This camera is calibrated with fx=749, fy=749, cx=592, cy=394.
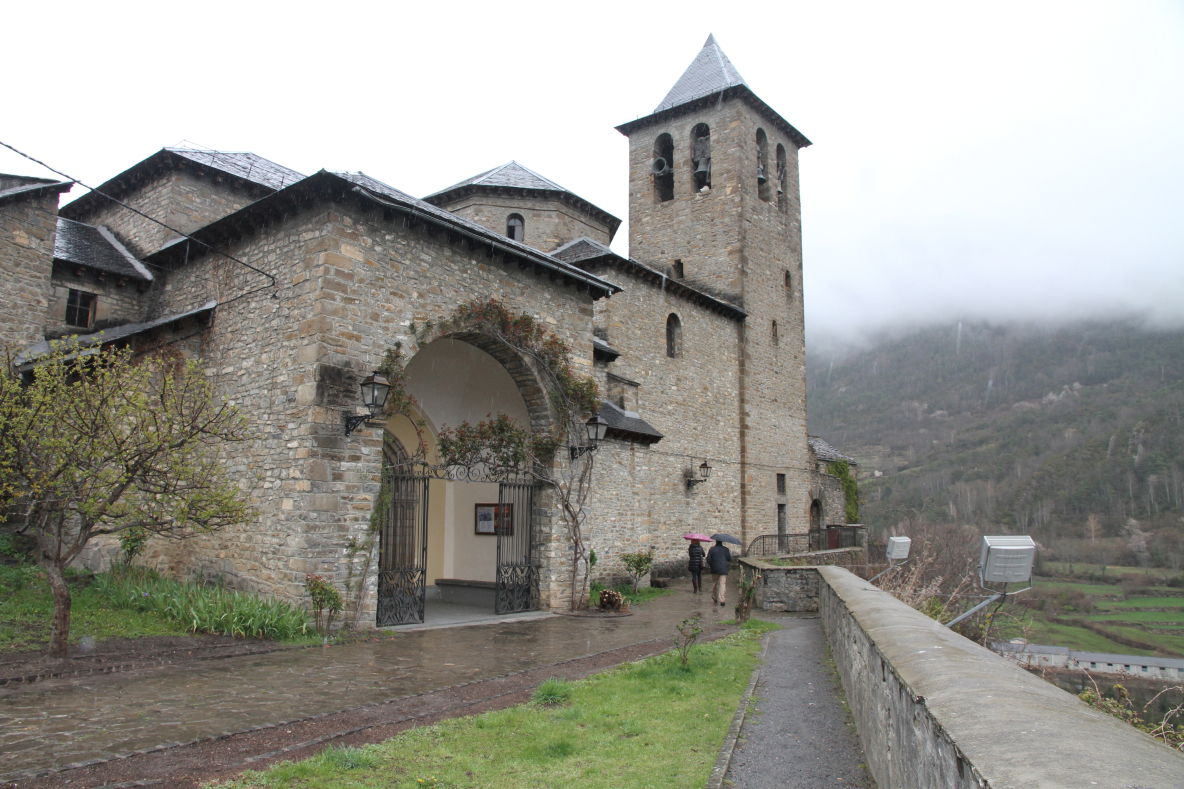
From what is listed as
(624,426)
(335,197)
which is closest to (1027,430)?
(624,426)

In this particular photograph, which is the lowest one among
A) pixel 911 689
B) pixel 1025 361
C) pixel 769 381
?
pixel 911 689

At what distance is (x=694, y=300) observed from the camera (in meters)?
21.7

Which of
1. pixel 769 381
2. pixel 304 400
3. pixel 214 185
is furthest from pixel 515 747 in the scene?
pixel 769 381

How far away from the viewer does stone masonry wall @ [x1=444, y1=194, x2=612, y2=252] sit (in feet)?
71.6

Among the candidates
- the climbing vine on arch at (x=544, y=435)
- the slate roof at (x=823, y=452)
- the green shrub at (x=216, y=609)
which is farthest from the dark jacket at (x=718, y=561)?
the slate roof at (x=823, y=452)

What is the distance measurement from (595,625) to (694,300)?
12.7 meters

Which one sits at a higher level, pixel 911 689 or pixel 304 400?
pixel 304 400

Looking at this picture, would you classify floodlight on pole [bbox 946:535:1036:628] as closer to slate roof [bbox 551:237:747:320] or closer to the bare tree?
the bare tree

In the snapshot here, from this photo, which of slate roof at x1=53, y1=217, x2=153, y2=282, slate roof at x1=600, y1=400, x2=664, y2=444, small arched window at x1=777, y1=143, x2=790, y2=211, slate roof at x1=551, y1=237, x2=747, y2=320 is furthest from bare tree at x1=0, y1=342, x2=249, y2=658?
small arched window at x1=777, y1=143, x2=790, y2=211

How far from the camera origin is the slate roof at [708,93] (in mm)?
24922

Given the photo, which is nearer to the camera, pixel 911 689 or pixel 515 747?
pixel 911 689

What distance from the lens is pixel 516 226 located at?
22188mm

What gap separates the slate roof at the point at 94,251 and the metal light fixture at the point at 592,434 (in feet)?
28.1

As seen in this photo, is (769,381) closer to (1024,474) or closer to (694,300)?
(694,300)
